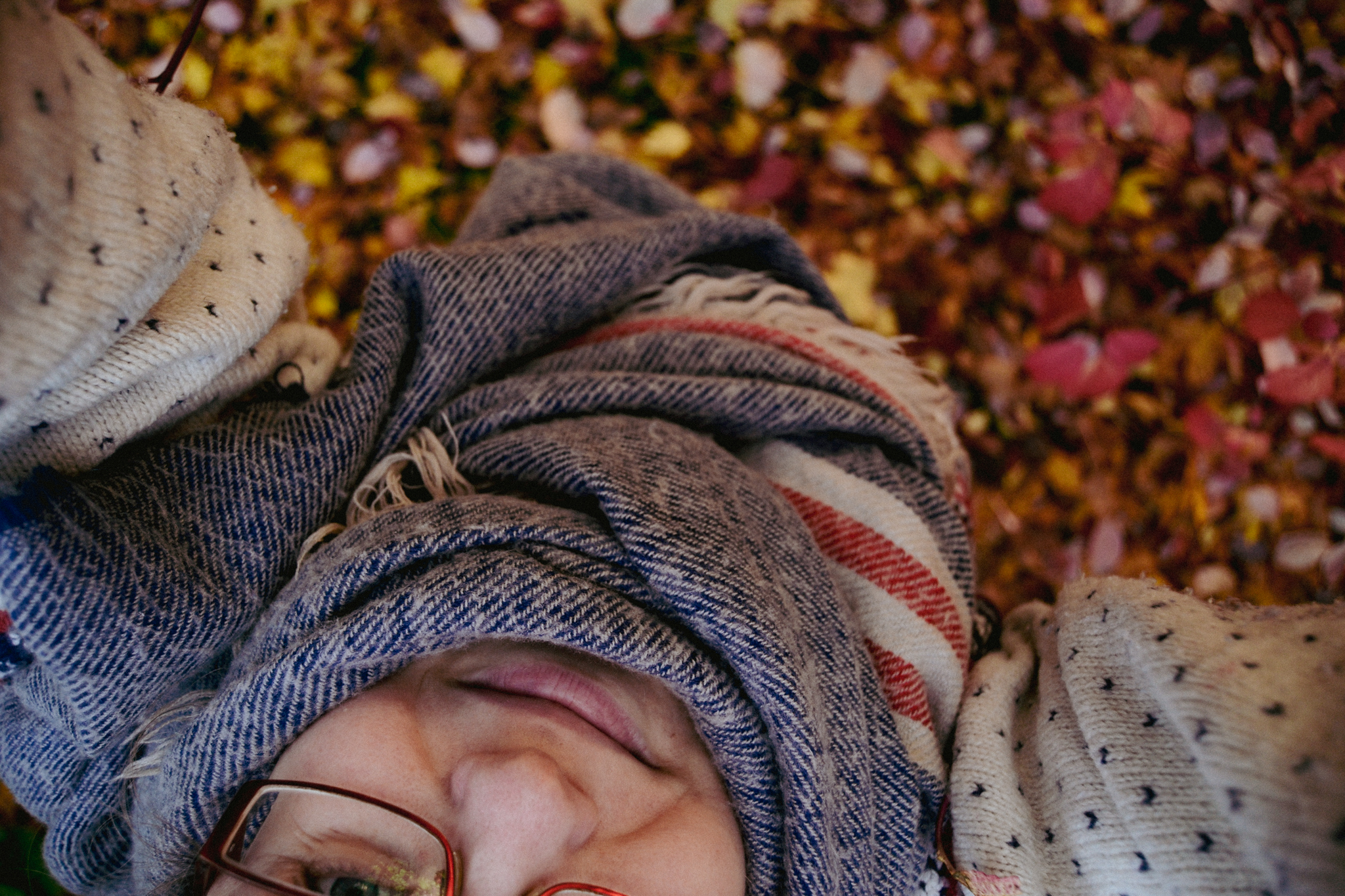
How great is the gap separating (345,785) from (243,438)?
374 millimetres

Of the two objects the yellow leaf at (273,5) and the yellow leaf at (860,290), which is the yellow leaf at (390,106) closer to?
the yellow leaf at (273,5)

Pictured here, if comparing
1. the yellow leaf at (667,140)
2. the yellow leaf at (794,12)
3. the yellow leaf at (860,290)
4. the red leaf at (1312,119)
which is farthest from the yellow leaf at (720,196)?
the red leaf at (1312,119)

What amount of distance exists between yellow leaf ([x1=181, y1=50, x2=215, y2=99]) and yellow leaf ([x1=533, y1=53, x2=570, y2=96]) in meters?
0.67

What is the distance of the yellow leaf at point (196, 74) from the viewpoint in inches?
63.0

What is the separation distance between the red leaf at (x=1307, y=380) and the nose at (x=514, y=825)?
1.73 metres

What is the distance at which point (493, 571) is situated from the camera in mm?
765

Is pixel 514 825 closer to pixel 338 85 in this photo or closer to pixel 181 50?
pixel 181 50

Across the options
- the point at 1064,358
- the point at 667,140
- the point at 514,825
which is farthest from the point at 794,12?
the point at 514,825

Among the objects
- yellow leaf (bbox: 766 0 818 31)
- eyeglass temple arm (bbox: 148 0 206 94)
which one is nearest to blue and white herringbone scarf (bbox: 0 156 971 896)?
eyeglass temple arm (bbox: 148 0 206 94)

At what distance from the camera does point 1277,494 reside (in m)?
1.71

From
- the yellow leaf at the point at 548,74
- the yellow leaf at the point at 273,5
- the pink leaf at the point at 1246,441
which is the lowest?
the pink leaf at the point at 1246,441

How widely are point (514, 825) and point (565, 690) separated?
0.46 ft

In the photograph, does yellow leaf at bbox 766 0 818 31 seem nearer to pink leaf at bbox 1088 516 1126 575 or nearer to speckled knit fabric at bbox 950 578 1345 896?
pink leaf at bbox 1088 516 1126 575

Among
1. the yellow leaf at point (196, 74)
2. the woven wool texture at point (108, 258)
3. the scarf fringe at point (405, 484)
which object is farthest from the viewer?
the yellow leaf at point (196, 74)
